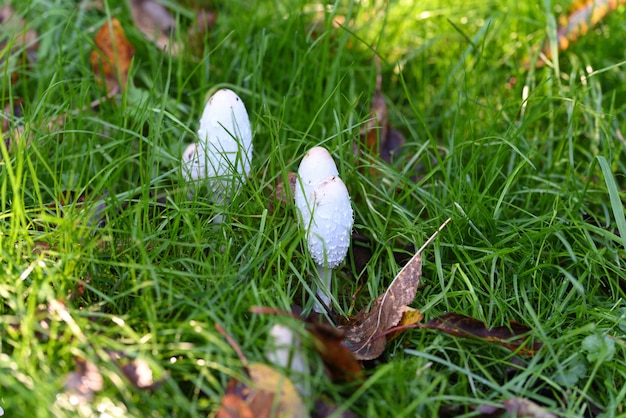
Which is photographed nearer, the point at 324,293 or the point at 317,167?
the point at 317,167

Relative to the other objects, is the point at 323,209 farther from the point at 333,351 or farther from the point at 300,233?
the point at 333,351

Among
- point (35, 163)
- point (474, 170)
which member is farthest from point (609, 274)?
point (35, 163)

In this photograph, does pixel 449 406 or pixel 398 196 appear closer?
pixel 449 406

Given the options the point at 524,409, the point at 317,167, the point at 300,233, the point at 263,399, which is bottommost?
the point at 524,409

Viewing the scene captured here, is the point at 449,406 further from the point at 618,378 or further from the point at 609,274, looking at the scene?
the point at 609,274

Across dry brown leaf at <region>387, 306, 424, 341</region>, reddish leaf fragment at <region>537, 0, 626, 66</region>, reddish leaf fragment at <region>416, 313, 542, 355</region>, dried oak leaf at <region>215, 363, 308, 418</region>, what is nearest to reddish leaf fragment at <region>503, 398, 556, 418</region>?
reddish leaf fragment at <region>416, 313, 542, 355</region>

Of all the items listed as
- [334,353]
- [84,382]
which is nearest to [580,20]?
[334,353]
